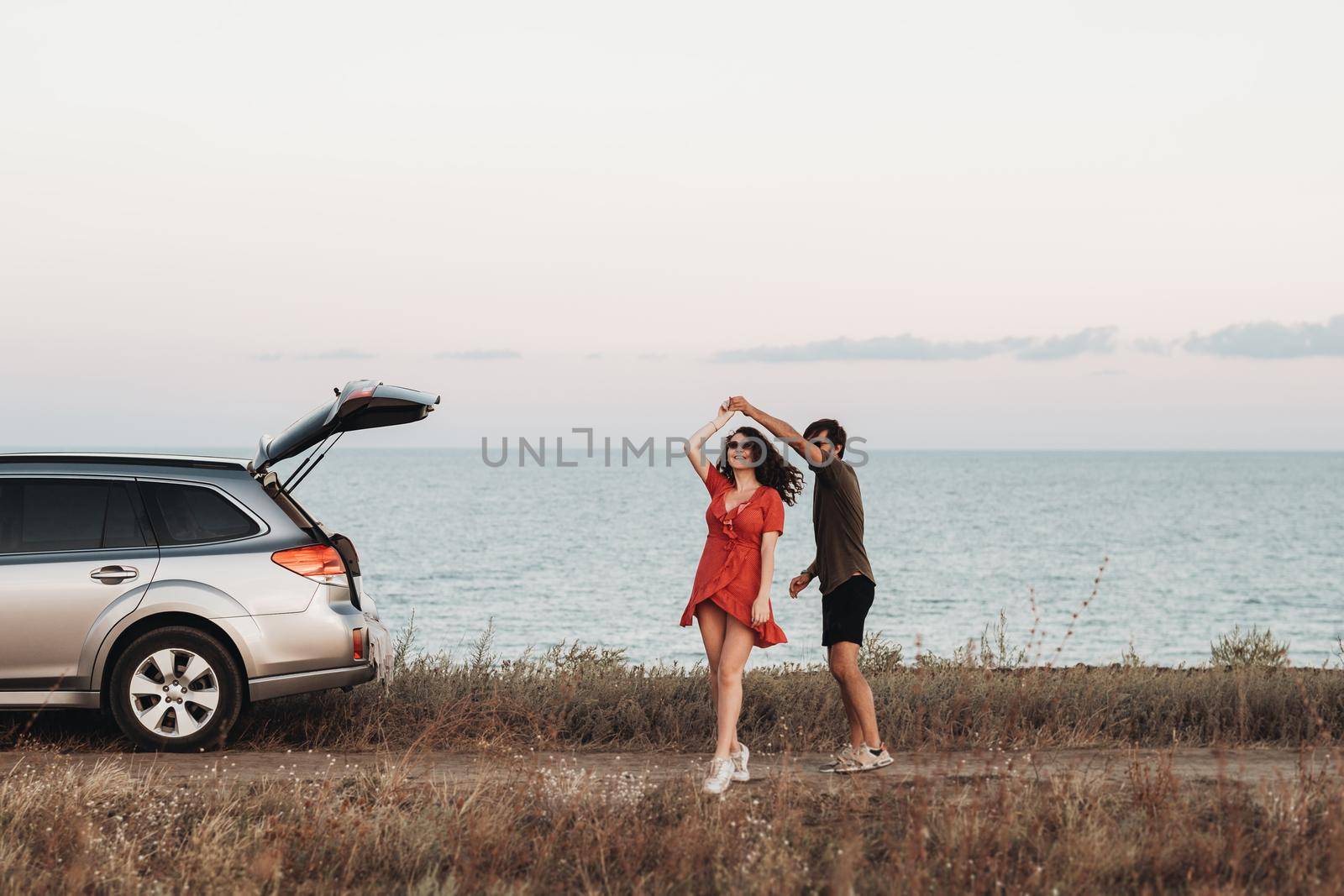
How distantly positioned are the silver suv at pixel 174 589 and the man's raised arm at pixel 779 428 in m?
2.21

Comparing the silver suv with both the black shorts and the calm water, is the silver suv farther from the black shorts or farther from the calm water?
Result: the calm water

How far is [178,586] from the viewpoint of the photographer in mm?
7730

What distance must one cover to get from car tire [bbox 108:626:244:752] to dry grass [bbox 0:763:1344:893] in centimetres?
121

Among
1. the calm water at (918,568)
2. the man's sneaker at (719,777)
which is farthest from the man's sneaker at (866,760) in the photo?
the calm water at (918,568)

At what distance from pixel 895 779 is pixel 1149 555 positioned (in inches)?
1734

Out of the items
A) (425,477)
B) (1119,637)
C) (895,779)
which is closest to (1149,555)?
(1119,637)

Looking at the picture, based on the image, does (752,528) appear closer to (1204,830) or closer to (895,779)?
(895,779)

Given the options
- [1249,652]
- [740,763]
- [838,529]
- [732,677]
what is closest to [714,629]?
[732,677]

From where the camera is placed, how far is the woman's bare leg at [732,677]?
6.71 metres

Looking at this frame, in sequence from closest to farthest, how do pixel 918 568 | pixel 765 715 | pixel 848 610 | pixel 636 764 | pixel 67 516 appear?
pixel 848 610 → pixel 636 764 → pixel 67 516 → pixel 765 715 → pixel 918 568

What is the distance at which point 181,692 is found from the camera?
7766mm

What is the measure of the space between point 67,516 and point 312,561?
1.57 metres

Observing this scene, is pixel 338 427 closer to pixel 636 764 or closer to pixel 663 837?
pixel 636 764

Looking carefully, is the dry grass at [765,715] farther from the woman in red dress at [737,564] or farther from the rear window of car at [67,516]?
the woman in red dress at [737,564]
